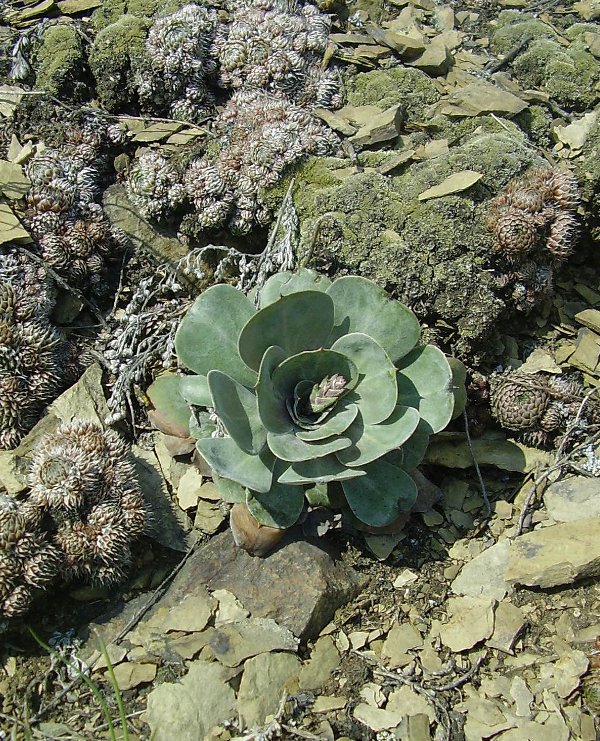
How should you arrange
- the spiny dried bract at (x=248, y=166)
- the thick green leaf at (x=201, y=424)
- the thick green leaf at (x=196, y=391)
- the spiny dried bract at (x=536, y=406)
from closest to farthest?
the thick green leaf at (x=196, y=391), the thick green leaf at (x=201, y=424), the spiny dried bract at (x=536, y=406), the spiny dried bract at (x=248, y=166)

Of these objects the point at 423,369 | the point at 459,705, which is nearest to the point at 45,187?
the point at 423,369

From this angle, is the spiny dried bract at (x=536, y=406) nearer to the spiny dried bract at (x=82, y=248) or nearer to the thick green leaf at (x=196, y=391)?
the thick green leaf at (x=196, y=391)

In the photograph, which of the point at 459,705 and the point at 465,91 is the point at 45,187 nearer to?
the point at 465,91

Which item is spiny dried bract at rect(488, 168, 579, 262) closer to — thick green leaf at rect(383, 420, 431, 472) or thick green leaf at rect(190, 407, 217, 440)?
thick green leaf at rect(383, 420, 431, 472)

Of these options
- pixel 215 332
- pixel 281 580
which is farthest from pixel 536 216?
pixel 281 580

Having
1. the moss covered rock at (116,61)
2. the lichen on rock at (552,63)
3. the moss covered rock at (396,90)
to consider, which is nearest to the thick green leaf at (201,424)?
the moss covered rock at (116,61)
